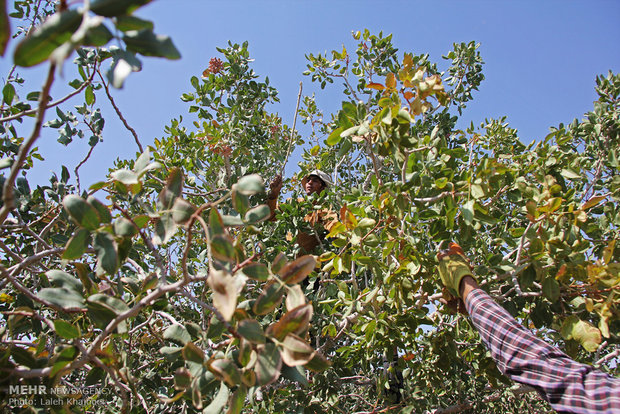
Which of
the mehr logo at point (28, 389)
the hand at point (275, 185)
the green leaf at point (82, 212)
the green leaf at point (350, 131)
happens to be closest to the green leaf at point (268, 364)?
the green leaf at point (82, 212)

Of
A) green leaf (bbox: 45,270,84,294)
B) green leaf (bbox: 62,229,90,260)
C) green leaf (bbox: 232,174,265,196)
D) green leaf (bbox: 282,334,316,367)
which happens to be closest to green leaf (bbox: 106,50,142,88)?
green leaf (bbox: 232,174,265,196)

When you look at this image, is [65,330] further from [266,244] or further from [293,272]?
[266,244]

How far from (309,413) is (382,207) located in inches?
61.2

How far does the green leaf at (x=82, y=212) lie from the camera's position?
3.42ft

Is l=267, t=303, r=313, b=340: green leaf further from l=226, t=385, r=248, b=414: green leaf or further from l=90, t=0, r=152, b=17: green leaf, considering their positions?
l=90, t=0, r=152, b=17: green leaf

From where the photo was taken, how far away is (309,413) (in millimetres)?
2512

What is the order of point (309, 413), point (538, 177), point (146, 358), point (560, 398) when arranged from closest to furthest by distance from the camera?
point (560, 398) → point (538, 177) → point (309, 413) → point (146, 358)

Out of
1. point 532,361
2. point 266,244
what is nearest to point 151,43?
point 532,361

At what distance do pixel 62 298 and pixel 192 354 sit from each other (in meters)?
0.42

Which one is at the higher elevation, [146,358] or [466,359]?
[146,358]

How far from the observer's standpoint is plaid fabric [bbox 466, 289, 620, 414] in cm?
132

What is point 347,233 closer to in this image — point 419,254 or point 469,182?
point 419,254

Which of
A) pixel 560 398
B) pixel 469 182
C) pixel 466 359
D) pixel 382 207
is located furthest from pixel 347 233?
pixel 466 359

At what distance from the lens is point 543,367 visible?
4.79 feet
